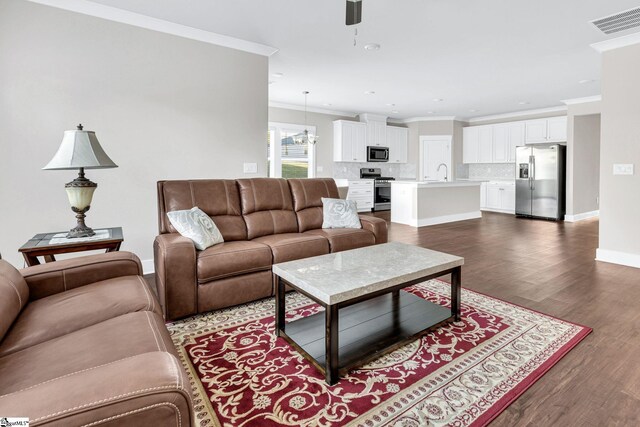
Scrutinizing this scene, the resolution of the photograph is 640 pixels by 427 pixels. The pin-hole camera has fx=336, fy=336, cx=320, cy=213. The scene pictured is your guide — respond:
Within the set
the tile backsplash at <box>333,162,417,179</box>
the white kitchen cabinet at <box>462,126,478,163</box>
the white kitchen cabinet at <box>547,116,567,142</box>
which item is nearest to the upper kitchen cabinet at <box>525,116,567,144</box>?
the white kitchen cabinet at <box>547,116,567,142</box>

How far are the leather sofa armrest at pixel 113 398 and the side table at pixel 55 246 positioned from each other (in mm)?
1869

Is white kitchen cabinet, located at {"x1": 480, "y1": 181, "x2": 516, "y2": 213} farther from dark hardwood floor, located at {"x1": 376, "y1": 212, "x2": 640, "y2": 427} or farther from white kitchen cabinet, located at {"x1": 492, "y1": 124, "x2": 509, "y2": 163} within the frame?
dark hardwood floor, located at {"x1": 376, "y1": 212, "x2": 640, "y2": 427}

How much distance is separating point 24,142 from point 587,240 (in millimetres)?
7384

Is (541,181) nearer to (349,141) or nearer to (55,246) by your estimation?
(349,141)

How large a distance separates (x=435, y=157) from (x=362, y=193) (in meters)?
2.50

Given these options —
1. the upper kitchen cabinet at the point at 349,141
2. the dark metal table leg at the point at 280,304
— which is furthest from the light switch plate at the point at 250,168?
the upper kitchen cabinet at the point at 349,141

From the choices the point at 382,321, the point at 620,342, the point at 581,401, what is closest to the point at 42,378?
the point at 382,321

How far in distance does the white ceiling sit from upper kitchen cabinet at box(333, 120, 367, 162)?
1.56 meters

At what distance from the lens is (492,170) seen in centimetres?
945

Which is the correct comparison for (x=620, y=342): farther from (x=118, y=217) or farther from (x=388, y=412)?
(x=118, y=217)

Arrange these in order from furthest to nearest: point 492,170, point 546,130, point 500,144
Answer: point 492,170 < point 500,144 < point 546,130

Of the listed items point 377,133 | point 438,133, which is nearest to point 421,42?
point 377,133

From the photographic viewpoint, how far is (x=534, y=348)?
2084 millimetres

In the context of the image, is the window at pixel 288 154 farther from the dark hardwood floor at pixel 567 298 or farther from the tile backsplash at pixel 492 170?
the tile backsplash at pixel 492 170
